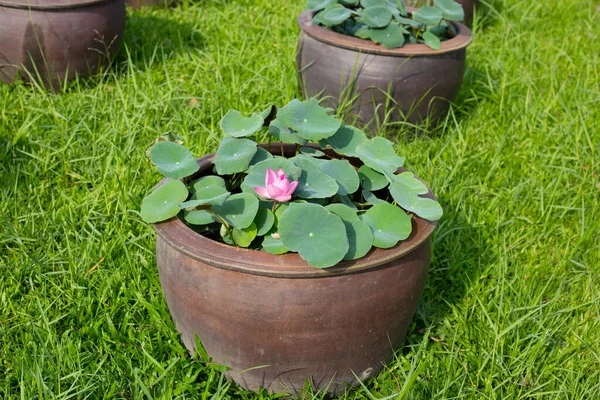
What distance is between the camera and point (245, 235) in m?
1.54

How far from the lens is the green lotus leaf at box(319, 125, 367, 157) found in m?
1.80

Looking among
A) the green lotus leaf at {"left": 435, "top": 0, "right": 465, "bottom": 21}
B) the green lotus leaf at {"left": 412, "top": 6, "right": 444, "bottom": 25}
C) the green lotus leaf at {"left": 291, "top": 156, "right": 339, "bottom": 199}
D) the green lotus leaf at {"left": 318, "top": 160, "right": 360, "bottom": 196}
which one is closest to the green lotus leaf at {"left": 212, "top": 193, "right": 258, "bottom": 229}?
the green lotus leaf at {"left": 291, "top": 156, "right": 339, "bottom": 199}

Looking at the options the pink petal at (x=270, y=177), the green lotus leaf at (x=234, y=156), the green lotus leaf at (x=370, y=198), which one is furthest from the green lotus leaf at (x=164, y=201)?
the green lotus leaf at (x=370, y=198)

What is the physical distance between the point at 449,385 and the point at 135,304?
0.90m

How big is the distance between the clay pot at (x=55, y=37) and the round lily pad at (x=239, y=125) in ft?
4.79

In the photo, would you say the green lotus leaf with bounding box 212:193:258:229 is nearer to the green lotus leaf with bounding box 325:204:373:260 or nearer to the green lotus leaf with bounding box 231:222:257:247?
the green lotus leaf with bounding box 231:222:257:247

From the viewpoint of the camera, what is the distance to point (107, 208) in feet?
7.34

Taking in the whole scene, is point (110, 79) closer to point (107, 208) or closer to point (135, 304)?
point (107, 208)

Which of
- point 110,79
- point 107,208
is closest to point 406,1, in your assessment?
point 110,79

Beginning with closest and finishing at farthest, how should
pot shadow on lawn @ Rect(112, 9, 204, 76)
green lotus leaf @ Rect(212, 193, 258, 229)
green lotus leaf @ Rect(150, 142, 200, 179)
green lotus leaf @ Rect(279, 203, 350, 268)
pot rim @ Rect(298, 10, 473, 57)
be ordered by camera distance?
green lotus leaf @ Rect(279, 203, 350, 268) → green lotus leaf @ Rect(212, 193, 258, 229) → green lotus leaf @ Rect(150, 142, 200, 179) → pot rim @ Rect(298, 10, 473, 57) → pot shadow on lawn @ Rect(112, 9, 204, 76)

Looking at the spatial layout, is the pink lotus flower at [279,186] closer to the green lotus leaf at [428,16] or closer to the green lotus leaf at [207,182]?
the green lotus leaf at [207,182]

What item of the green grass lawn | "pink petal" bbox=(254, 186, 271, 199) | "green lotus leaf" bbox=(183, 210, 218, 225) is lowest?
the green grass lawn

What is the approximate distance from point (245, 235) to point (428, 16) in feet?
5.33

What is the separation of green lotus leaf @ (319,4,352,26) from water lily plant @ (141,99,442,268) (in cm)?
100
